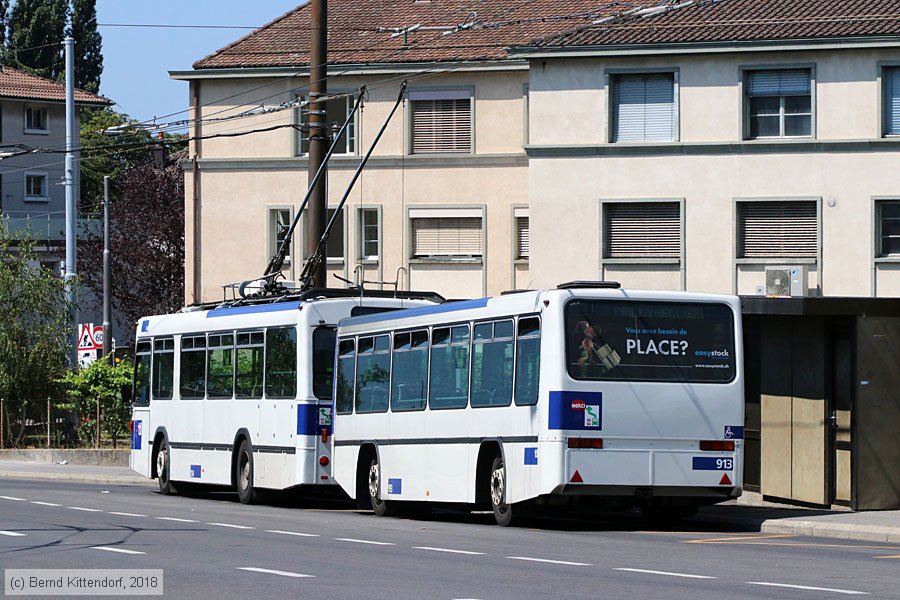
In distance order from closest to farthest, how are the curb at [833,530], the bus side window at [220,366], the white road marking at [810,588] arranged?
the white road marking at [810,588], the curb at [833,530], the bus side window at [220,366]

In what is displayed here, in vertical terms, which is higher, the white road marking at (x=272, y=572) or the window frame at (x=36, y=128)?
the window frame at (x=36, y=128)

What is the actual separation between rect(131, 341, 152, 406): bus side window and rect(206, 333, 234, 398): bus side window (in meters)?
3.24

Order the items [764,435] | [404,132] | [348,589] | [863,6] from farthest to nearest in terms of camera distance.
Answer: [404,132], [863,6], [764,435], [348,589]

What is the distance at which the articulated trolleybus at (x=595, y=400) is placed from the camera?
19938mm

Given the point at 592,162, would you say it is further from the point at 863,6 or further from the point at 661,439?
the point at 661,439

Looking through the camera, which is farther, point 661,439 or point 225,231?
point 225,231

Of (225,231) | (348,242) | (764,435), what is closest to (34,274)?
(225,231)

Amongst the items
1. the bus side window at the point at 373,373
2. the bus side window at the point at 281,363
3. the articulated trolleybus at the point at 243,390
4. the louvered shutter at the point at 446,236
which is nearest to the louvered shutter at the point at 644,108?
the louvered shutter at the point at 446,236

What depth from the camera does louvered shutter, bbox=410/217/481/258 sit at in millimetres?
43469

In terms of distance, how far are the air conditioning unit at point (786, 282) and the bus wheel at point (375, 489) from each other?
13225 millimetres

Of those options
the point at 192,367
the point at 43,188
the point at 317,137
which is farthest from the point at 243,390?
the point at 43,188

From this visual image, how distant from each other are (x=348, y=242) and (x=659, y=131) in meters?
10.2

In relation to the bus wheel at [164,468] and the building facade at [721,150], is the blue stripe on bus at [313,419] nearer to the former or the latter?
the bus wheel at [164,468]

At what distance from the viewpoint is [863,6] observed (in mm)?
36375
